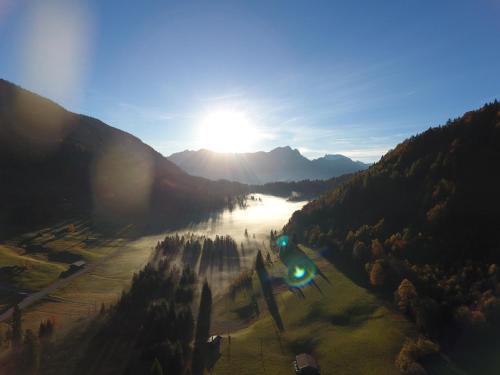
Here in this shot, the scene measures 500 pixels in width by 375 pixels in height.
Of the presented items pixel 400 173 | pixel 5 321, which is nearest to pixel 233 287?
pixel 5 321

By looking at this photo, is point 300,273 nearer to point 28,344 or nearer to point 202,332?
point 202,332

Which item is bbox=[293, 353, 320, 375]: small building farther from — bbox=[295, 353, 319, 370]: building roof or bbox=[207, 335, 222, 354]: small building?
bbox=[207, 335, 222, 354]: small building

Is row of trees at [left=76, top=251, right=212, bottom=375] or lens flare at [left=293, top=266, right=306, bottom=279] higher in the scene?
lens flare at [left=293, top=266, right=306, bottom=279]

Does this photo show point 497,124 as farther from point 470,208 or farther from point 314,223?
point 314,223

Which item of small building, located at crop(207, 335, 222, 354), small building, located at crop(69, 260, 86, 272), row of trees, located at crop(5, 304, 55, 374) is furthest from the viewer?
small building, located at crop(69, 260, 86, 272)

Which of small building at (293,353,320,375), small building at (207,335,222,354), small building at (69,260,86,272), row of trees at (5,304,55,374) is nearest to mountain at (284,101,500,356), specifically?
small building at (293,353,320,375)

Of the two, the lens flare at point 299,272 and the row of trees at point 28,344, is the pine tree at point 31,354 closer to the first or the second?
the row of trees at point 28,344

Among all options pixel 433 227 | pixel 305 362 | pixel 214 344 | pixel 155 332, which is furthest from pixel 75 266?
pixel 433 227
